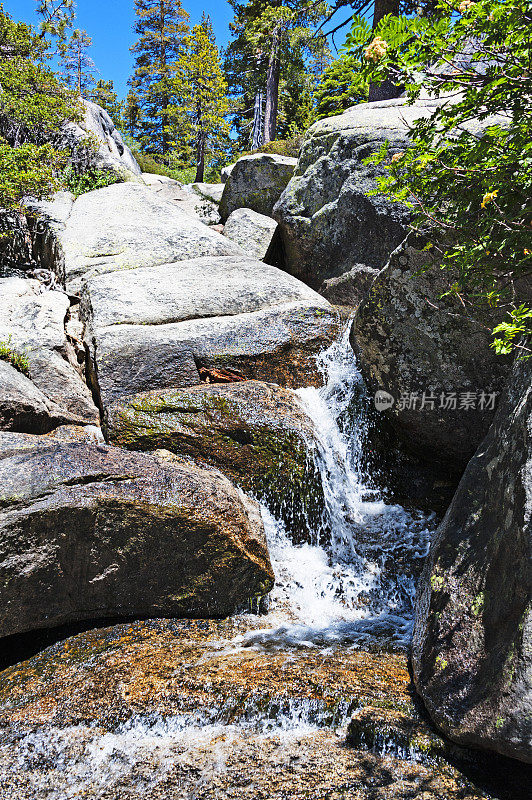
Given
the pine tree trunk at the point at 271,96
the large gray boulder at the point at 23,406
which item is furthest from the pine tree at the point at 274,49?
the large gray boulder at the point at 23,406

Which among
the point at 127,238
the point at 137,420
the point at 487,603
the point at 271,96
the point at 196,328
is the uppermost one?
the point at 271,96

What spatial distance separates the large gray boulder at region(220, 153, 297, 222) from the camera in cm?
1520

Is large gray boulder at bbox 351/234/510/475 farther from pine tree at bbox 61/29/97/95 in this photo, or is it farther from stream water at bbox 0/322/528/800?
pine tree at bbox 61/29/97/95

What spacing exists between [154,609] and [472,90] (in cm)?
490

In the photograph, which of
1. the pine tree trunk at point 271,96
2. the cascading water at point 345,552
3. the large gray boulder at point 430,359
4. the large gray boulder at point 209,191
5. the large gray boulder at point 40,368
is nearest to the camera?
the cascading water at point 345,552

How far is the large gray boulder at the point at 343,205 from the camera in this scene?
31.8 feet

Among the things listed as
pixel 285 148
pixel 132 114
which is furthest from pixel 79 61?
pixel 285 148

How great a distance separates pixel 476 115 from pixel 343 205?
718cm

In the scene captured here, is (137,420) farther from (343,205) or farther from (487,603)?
(343,205)

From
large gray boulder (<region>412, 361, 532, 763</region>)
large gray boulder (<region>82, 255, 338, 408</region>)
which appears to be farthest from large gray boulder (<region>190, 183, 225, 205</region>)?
large gray boulder (<region>412, 361, 532, 763</region>)

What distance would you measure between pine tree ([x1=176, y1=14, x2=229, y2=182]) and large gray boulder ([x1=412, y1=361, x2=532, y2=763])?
28.2 m

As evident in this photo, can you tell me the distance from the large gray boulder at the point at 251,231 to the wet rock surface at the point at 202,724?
10843 millimetres

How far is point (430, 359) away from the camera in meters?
6.54

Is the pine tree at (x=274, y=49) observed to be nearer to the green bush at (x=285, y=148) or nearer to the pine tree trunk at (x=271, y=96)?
the pine tree trunk at (x=271, y=96)
